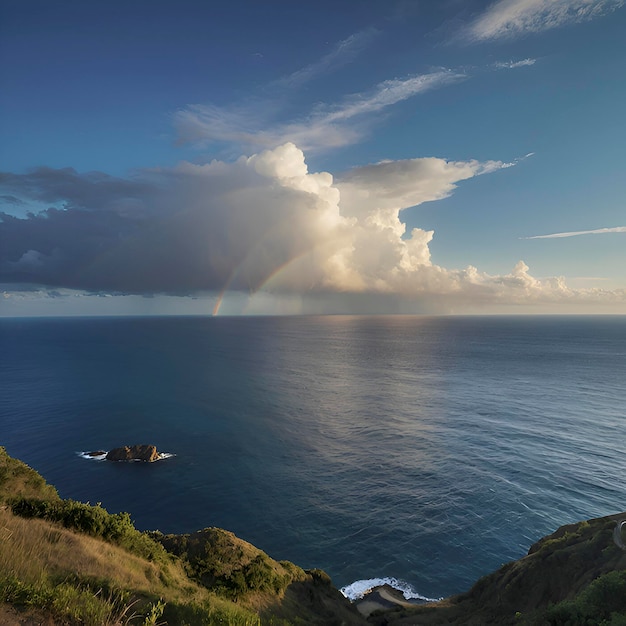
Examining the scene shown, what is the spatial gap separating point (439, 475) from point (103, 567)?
2249 inches

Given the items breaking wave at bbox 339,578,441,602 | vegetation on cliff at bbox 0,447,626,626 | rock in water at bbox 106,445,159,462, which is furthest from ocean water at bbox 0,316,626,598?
vegetation on cliff at bbox 0,447,626,626

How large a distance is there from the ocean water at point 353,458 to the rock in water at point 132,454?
206 cm

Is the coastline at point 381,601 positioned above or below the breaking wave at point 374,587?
above

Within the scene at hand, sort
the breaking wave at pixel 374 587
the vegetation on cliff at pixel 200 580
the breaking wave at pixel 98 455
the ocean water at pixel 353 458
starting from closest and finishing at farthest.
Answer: the vegetation on cliff at pixel 200 580, the breaking wave at pixel 374 587, the ocean water at pixel 353 458, the breaking wave at pixel 98 455

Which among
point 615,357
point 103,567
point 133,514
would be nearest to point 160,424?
point 133,514

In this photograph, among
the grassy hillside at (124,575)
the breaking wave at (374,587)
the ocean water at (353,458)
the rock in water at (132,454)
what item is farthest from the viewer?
the rock in water at (132,454)

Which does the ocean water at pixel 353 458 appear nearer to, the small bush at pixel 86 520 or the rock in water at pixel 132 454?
the rock in water at pixel 132 454

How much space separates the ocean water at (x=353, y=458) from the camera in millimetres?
45250

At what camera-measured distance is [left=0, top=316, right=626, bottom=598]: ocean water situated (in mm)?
45250

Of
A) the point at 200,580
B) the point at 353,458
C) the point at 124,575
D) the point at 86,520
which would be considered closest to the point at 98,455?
the point at 353,458

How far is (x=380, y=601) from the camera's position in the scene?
34.5 meters

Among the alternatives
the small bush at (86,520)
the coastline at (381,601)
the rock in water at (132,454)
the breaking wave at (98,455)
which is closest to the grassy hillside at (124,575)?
the small bush at (86,520)

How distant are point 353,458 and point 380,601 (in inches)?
1269

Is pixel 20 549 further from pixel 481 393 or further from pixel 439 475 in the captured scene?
pixel 481 393
